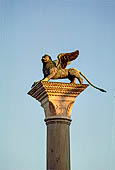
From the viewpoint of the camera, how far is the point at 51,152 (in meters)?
10.6

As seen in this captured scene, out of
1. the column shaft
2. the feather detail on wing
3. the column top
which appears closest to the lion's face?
the feather detail on wing

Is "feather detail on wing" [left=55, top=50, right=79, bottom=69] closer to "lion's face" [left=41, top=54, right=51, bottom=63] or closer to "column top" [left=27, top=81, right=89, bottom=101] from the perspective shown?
"lion's face" [left=41, top=54, right=51, bottom=63]

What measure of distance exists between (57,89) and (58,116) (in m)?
0.72

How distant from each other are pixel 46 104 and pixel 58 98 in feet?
1.31

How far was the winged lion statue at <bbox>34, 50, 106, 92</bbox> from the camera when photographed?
11.4 m

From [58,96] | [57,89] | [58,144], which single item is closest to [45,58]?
[57,89]

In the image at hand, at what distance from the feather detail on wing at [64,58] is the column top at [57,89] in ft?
2.67

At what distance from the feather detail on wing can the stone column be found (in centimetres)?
84

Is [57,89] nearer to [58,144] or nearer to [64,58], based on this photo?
[64,58]

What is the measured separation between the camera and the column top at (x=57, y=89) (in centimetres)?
1088

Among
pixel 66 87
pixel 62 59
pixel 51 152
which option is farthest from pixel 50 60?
pixel 51 152

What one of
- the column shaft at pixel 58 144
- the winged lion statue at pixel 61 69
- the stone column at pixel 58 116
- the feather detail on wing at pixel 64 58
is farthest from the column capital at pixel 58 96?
the feather detail on wing at pixel 64 58

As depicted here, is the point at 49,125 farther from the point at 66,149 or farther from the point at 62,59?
the point at 62,59

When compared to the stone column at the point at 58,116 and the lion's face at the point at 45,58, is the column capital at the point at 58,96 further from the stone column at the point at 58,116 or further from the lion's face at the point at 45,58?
the lion's face at the point at 45,58
